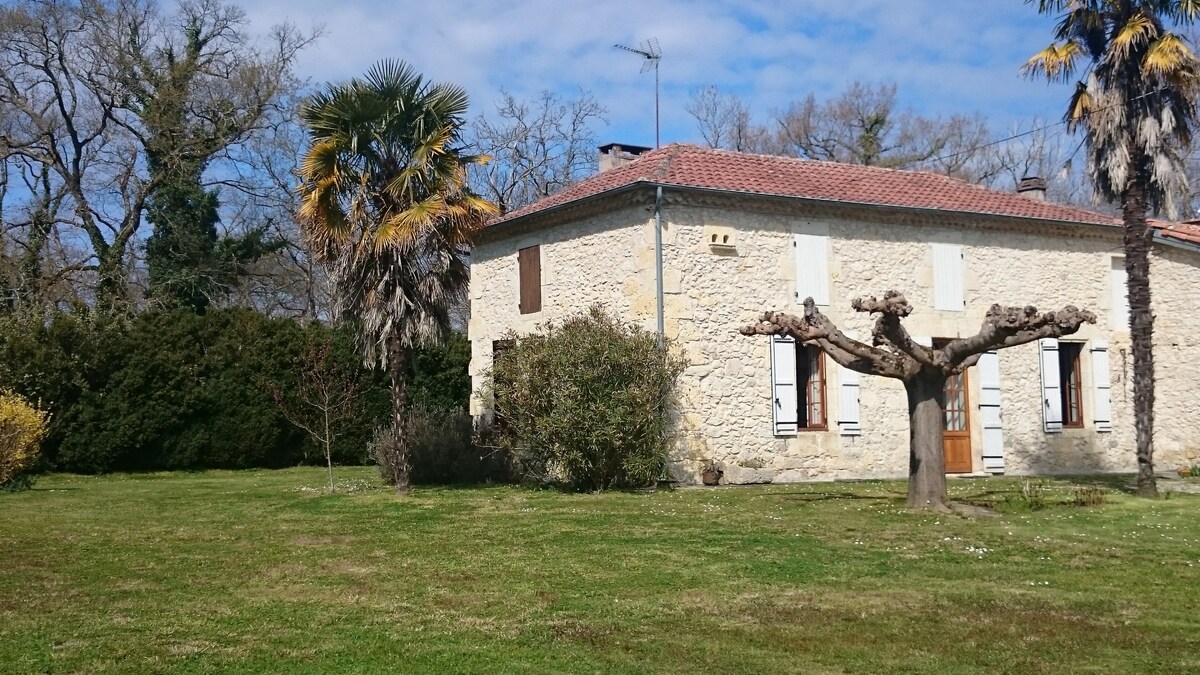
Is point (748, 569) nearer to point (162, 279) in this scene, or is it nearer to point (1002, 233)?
point (1002, 233)

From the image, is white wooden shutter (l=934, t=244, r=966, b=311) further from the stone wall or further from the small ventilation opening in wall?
the small ventilation opening in wall

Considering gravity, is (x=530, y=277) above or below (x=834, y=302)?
above

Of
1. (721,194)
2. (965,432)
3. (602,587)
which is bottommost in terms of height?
(602,587)

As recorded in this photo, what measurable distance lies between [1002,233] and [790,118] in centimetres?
2074

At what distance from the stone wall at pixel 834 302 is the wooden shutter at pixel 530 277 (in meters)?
0.18

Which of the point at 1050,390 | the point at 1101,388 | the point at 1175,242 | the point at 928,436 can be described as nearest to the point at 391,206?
the point at 928,436

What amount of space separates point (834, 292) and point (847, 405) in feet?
5.86

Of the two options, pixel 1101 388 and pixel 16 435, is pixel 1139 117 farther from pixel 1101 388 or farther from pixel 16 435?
pixel 16 435

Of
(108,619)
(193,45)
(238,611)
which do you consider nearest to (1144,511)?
(238,611)

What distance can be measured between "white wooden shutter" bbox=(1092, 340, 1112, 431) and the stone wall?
14 centimetres

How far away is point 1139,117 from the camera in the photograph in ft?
46.3

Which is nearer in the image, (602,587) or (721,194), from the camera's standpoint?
(602,587)

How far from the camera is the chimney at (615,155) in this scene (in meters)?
19.1

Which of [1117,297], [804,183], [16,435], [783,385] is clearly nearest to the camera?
[16,435]
